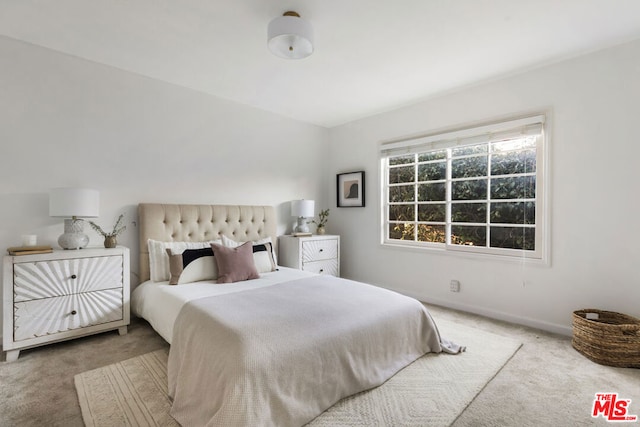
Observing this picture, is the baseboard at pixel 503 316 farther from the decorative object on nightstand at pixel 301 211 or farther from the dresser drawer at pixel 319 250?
the decorative object on nightstand at pixel 301 211

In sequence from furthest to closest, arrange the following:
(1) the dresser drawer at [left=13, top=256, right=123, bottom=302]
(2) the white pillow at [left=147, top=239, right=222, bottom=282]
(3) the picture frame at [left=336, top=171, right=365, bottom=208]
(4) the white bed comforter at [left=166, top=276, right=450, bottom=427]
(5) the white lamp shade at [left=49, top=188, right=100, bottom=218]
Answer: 1. (3) the picture frame at [left=336, top=171, right=365, bottom=208]
2. (2) the white pillow at [left=147, top=239, right=222, bottom=282]
3. (5) the white lamp shade at [left=49, top=188, right=100, bottom=218]
4. (1) the dresser drawer at [left=13, top=256, right=123, bottom=302]
5. (4) the white bed comforter at [left=166, top=276, right=450, bottom=427]

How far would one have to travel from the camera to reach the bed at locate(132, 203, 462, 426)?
1419 millimetres

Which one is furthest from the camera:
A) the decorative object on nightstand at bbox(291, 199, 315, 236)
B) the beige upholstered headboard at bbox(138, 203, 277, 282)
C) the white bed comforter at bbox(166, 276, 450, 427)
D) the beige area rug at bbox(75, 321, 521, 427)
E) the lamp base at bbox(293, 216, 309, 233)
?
the lamp base at bbox(293, 216, 309, 233)

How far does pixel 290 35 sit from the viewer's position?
2.00 metres

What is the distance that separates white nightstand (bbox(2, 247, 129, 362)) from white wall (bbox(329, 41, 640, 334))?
10.5 feet

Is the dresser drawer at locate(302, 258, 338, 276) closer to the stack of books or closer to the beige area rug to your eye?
the beige area rug

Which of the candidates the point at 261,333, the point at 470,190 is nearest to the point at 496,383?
the point at 261,333

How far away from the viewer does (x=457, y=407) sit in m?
1.67

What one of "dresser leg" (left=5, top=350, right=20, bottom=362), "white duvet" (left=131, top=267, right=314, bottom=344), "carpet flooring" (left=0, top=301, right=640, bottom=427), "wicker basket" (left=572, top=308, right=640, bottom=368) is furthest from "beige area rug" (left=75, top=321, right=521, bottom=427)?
"dresser leg" (left=5, top=350, right=20, bottom=362)

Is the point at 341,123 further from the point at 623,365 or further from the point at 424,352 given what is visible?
the point at 623,365

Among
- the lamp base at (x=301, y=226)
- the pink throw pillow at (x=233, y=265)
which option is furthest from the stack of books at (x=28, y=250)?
the lamp base at (x=301, y=226)

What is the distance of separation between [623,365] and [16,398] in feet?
12.7

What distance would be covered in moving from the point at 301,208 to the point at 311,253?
60 centimetres

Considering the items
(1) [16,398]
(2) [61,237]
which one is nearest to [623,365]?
(1) [16,398]
